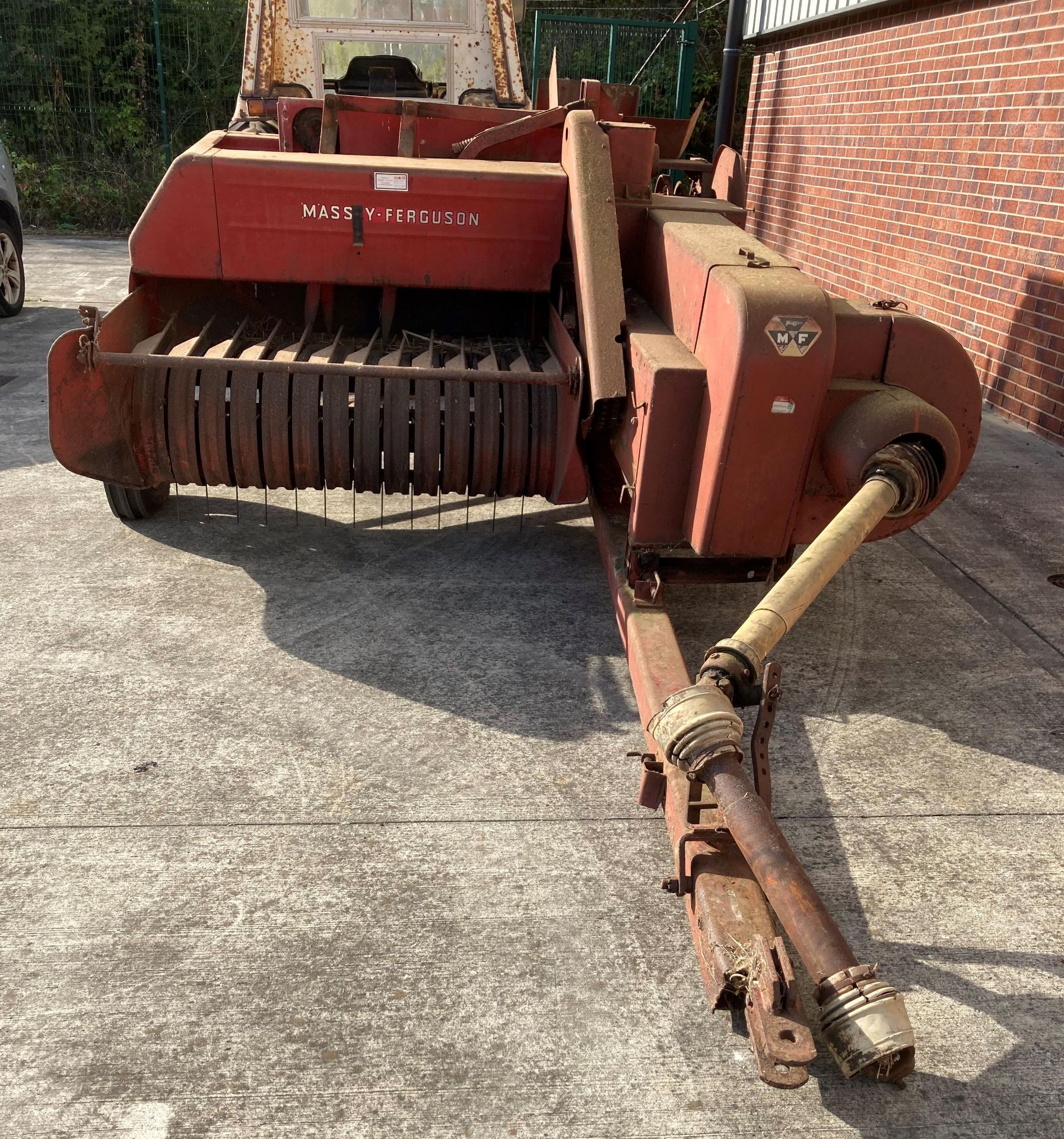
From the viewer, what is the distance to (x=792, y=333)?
2.76 meters

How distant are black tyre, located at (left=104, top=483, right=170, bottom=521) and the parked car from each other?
487 cm

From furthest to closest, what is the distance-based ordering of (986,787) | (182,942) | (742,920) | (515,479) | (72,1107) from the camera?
(515,479), (986,787), (182,942), (742,920), (72,1107)

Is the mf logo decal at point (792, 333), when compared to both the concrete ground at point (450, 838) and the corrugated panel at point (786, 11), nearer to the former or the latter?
the concrete ground at point (450, 838)

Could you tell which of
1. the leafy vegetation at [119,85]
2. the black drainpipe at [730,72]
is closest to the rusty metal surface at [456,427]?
the black drainpipe at [730,72]

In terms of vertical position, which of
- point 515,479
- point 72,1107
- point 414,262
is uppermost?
point 414,262

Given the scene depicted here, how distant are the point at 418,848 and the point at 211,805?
0.60 meters

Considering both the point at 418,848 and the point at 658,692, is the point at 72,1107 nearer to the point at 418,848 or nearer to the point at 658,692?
the point at 418,848

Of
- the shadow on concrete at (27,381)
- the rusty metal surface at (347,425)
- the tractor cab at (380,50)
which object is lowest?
the shadow on concrete at (27,381)

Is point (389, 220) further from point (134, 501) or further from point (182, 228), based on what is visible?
point (134, 501)

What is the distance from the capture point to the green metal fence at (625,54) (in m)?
13.1

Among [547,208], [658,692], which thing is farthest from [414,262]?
[658,692]

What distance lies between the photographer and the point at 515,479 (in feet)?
13.4

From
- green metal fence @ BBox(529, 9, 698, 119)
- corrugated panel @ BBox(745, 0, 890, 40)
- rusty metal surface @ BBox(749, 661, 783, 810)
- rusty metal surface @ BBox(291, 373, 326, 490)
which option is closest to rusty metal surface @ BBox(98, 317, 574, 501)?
rusty metal surface @ BBox(291, 373, 326, 490)

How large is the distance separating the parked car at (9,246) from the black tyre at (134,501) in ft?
16.0
